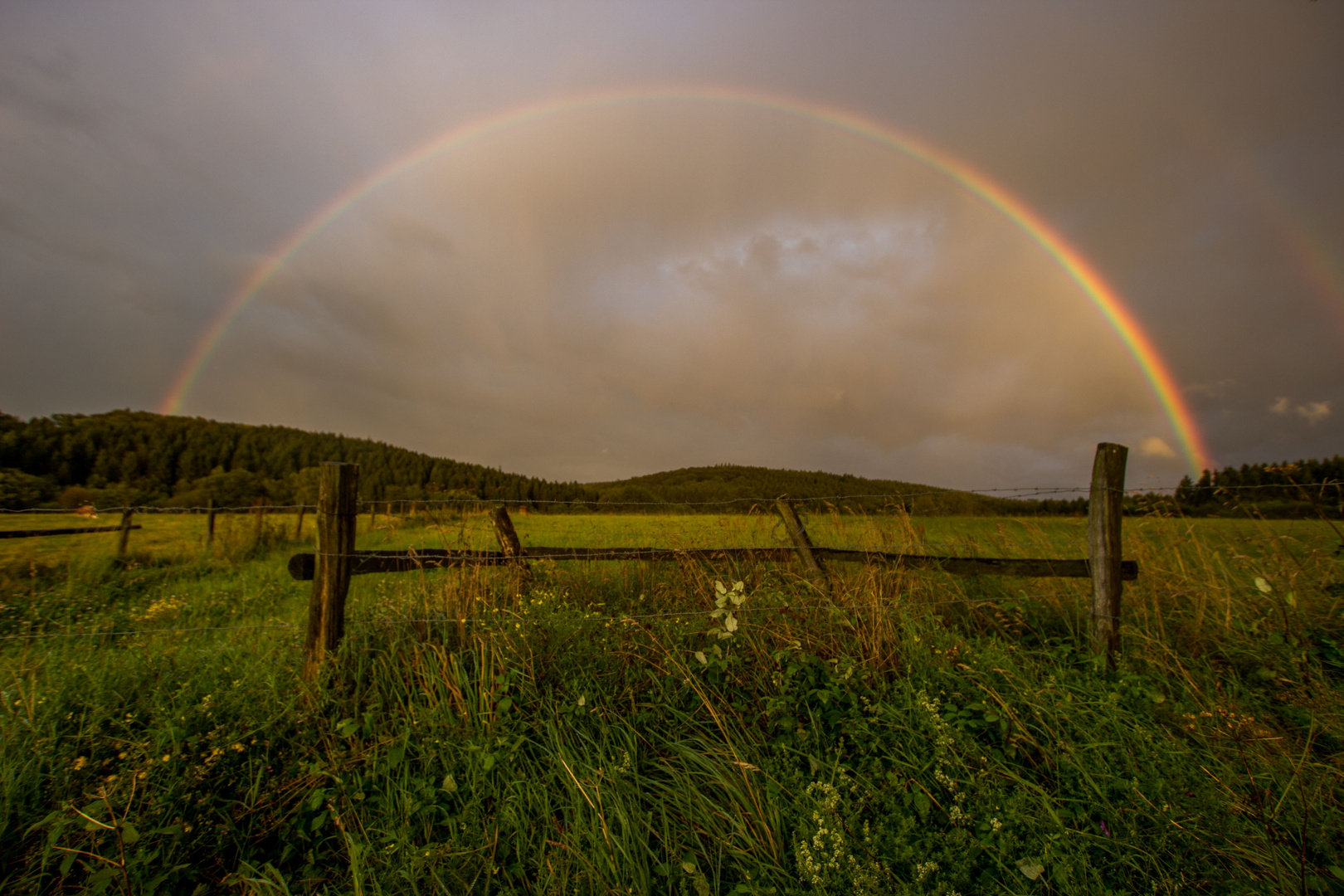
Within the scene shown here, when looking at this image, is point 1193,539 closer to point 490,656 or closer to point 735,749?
point 735,749

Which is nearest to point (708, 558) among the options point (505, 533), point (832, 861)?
point (505, 533)

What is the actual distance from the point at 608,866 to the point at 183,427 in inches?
3036

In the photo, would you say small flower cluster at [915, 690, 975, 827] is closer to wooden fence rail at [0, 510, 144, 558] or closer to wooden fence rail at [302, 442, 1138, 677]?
wooden fence rail at [302, 442, 1138, 677]

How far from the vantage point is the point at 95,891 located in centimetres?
238

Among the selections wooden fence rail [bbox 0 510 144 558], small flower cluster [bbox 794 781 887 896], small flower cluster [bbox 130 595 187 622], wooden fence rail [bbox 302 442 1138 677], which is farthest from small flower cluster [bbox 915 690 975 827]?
wooden fence rail [bbox 0 510 144 558]

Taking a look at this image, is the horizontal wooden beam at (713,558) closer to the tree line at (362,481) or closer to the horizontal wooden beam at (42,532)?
the tree line at (362,481)

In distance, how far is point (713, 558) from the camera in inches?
231

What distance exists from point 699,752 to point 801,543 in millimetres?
3059

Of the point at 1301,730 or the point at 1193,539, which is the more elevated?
the point at 1193,539

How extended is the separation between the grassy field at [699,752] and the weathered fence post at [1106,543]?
0.28m

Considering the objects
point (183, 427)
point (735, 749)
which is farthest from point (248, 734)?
point (183, 427)

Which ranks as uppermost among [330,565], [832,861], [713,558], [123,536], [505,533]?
[505,533]

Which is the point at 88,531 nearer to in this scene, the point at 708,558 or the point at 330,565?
the point at 330,565

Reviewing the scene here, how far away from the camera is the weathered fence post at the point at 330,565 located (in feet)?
12.5
